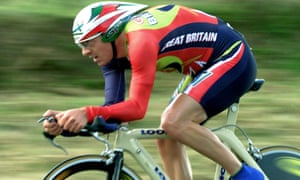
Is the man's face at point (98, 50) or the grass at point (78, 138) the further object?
the grass at point (78, 138)

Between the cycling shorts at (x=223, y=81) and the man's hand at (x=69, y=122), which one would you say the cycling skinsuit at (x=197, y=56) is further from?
the man's hand at (x=69, y=122)

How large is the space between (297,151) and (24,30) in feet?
14.4

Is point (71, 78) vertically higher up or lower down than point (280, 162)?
lower down

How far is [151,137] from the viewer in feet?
15.3

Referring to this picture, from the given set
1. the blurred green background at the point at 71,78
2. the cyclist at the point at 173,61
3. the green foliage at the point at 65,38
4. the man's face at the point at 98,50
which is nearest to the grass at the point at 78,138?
the blurred green background at the point at 71,78

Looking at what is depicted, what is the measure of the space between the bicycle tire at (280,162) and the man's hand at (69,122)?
1270mm

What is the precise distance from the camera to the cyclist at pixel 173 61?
14.3 feet

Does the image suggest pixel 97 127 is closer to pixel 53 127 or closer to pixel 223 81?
pixel 53 127

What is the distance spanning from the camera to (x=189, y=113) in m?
4.59

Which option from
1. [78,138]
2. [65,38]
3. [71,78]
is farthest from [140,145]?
[65,38]

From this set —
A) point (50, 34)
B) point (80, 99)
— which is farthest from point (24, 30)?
point (80, 99)

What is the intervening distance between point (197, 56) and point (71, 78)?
4001 mm

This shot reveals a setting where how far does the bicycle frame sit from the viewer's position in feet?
15.2

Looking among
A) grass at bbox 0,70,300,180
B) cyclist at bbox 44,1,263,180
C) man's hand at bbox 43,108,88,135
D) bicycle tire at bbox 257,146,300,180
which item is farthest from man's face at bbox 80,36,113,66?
grass at bbox 0,70,300,180
